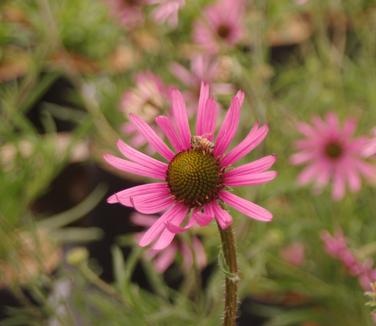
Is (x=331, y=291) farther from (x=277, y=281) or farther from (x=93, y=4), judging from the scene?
(x=93, y=4)

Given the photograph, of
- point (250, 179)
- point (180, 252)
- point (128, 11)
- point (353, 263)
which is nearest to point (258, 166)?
point (250, 179)

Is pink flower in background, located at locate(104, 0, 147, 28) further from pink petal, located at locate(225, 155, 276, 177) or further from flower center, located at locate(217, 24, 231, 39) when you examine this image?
pink petal, located at locate(225, 155, 276, 177)

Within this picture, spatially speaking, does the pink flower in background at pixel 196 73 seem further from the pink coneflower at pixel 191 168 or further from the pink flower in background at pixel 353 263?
the pink coneflower at pixel 191 168

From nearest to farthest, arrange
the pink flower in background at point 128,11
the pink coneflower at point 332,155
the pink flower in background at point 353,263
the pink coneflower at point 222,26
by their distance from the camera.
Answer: the pink flower in background at point 353,263, the pink coneflower at point 332,155, the pink coneflower at point 222,26, the pink flower in background at point 128,11

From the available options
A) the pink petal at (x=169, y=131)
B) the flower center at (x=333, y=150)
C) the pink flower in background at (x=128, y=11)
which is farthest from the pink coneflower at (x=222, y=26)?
the pink petal at (x=169, y=131)

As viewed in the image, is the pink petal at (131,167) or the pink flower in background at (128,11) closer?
the pink petal at (131,167)

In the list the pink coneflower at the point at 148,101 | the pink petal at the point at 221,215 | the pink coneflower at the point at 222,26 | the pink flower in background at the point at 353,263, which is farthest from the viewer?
the pink coneflower at the point at 222,26

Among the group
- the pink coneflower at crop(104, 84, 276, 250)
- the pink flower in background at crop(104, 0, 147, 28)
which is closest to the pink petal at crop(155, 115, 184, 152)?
the pink coneflower at crop(104, 84, 276, 250)
